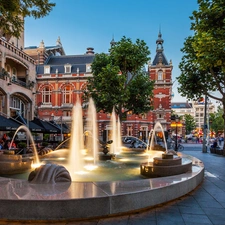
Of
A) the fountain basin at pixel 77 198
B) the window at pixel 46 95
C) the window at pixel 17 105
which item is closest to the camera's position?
the fountain basin at pixel 77 198

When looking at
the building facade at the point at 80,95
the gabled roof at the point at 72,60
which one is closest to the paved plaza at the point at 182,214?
the building facade at the point at 80,95

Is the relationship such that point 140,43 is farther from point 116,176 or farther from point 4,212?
point 4,212

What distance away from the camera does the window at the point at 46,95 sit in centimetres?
4634

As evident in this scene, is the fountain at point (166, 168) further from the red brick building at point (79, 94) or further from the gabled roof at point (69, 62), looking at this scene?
the gabled roof at point (69, 62)

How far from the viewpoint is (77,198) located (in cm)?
383

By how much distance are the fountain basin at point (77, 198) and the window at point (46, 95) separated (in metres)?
42.8

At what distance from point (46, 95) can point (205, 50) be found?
Answer: 39357 millimetres

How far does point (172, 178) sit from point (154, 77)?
4086 cm

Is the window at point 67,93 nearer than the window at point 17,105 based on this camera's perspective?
No

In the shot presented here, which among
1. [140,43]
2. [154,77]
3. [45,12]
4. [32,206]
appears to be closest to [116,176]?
[32,206]

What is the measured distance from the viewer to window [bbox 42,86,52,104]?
4634cm

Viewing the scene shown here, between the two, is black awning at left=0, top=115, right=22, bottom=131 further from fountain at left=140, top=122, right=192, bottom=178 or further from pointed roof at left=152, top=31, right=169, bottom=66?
pointed roof at left=152, top=31, right=169, bottom=66

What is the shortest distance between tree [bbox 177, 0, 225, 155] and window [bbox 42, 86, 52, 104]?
3256 centimetres

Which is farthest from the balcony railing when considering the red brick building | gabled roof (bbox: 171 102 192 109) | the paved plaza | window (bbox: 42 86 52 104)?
gabled roof (bbox: 171 102 192 109)
